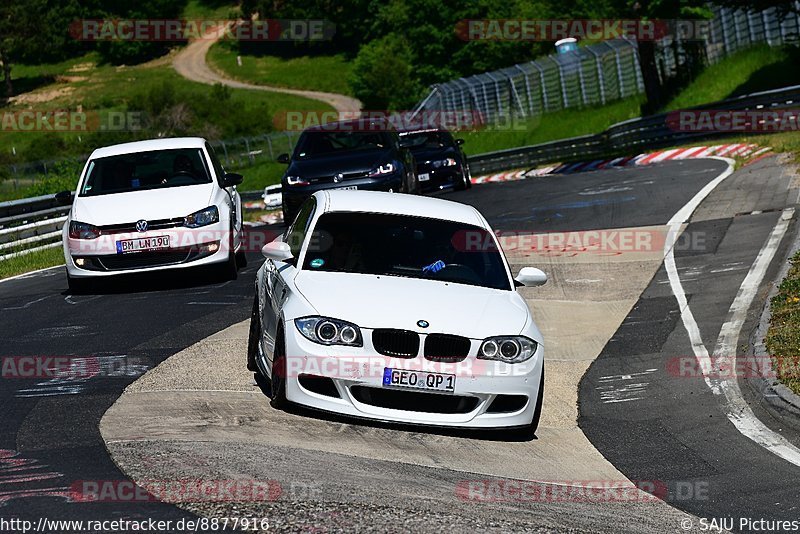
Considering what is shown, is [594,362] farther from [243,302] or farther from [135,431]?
[135,431]

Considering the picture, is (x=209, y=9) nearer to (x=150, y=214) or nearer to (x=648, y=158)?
(x=648, y=158)

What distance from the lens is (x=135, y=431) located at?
8062 mm

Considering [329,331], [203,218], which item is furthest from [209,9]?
[329,331]

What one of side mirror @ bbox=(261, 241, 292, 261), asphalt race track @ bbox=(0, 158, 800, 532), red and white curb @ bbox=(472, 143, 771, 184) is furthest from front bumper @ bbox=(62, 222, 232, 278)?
red and white curb @ bbox=(472, 143, 771, 184)

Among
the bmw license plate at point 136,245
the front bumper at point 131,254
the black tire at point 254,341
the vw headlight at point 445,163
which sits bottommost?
the vw headlight at point 445,163

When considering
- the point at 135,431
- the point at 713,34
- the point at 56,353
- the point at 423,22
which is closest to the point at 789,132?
the point at 713,34

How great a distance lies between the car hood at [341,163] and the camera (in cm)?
2008

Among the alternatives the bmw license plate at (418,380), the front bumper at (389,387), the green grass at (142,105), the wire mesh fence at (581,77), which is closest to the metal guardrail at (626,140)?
the wire mesh fence at (581,77)

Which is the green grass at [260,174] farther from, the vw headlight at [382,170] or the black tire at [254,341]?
the black tire at [254,341]

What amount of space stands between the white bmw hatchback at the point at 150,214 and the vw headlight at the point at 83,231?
0.4 inches

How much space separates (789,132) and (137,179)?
19.9m

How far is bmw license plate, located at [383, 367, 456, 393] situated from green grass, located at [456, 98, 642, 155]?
1741 inches

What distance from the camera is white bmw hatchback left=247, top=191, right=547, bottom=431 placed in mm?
8406

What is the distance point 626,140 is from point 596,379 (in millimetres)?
29632
